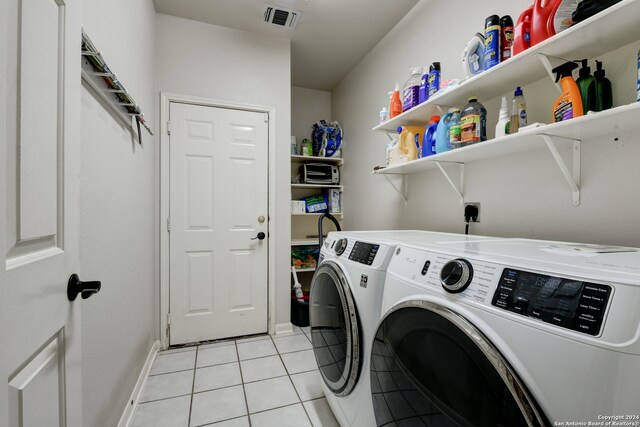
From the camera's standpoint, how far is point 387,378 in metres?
0.86

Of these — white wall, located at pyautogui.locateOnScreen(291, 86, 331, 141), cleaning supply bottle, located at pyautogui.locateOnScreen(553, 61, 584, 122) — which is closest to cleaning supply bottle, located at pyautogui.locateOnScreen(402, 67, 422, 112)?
cleaning supply bottle, located at pyautogui.locateOnScreen(553, 61, 584, 122)

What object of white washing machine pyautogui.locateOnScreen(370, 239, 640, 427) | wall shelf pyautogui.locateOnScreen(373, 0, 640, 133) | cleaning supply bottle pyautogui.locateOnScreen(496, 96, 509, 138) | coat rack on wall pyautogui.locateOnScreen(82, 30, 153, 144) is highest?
wall shelf pyautogui.locateOnScreen(373, 0, 640, 133)

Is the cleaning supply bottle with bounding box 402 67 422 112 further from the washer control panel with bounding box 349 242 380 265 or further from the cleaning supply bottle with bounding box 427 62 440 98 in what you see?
the washer control panel with bounding box 349 242 380 265

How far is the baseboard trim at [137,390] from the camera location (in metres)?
1.40

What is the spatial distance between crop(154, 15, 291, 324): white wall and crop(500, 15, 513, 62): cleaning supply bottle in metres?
1.74

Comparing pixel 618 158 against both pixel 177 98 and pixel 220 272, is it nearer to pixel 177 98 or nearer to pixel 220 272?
pixel 220 272

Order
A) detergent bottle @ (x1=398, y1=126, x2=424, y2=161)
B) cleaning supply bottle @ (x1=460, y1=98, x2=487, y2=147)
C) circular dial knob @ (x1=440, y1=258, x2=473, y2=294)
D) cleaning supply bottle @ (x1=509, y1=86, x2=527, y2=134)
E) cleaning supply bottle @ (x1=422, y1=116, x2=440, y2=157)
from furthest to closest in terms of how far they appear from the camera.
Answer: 1. detergent bottle @ (x1=398, y1=126, x2=424, y2=161)
2. cleaning supply bottle @ (x1=422, y1=116, x2=440, y2=157)
3. cleaning supply bottle @ (x1=460, y1=98, x2=487, y2=147)
4. cleaning supply bottle @ (x1=509, y1=86, x2=527, y2=134)
5. circular dial knob @ (x1=440, y1=258, x2=473, y2=294)

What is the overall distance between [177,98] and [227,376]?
2.11 metres

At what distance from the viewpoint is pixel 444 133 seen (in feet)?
4.99

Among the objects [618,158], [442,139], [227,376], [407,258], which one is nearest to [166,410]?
[227,376]

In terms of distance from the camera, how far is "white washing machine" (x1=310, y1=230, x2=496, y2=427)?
103 cm

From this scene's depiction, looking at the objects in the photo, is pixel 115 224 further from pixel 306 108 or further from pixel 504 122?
pixel 306 108

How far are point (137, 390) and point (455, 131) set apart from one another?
2.25 m

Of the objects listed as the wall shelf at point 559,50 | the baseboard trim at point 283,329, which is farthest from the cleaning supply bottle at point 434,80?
the baseboard trim at point 283,329
